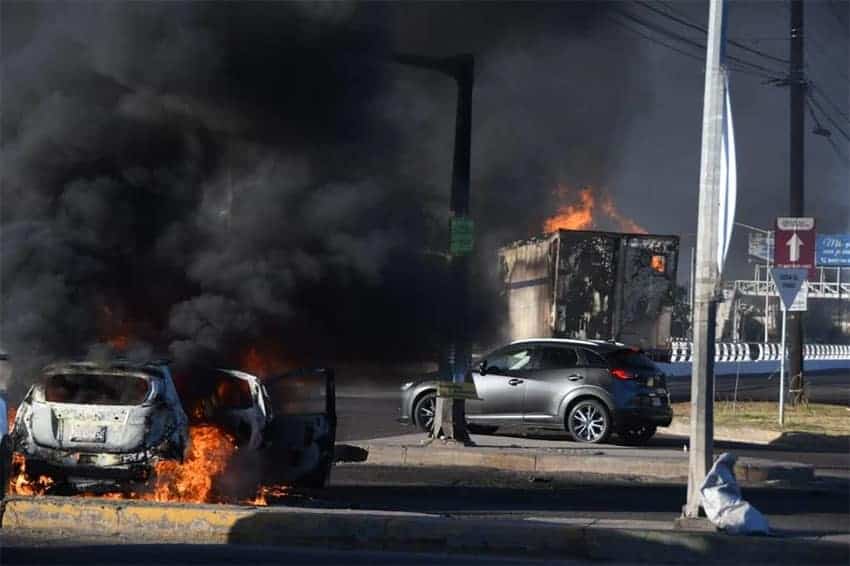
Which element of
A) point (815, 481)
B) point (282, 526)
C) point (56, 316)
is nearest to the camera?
point (282, 526)

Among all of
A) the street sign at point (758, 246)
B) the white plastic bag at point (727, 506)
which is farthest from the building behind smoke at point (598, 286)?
the street sign at point (758, 246)

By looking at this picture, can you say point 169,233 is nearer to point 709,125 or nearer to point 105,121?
point 105,121

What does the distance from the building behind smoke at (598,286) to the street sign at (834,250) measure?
42441mm

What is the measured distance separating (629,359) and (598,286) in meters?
9.91

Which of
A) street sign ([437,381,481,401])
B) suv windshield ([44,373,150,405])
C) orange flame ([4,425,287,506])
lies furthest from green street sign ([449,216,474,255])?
suv windshield ([44,373,150,405])

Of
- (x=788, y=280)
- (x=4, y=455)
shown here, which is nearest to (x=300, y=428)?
(x=4, y=455)

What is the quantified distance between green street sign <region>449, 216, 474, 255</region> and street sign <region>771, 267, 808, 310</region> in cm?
783

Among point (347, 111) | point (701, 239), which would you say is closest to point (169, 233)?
point (347, 111)

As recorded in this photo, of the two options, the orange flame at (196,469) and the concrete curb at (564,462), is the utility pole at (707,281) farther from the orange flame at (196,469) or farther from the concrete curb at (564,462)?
the concrete curb at (564,462)

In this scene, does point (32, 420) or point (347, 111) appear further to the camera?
point (347, 111)

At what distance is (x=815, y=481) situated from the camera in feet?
48.5

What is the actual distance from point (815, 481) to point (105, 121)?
8.91 metres

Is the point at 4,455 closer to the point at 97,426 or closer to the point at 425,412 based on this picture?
the point at 97,426

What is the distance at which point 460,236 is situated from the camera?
1516 cm
